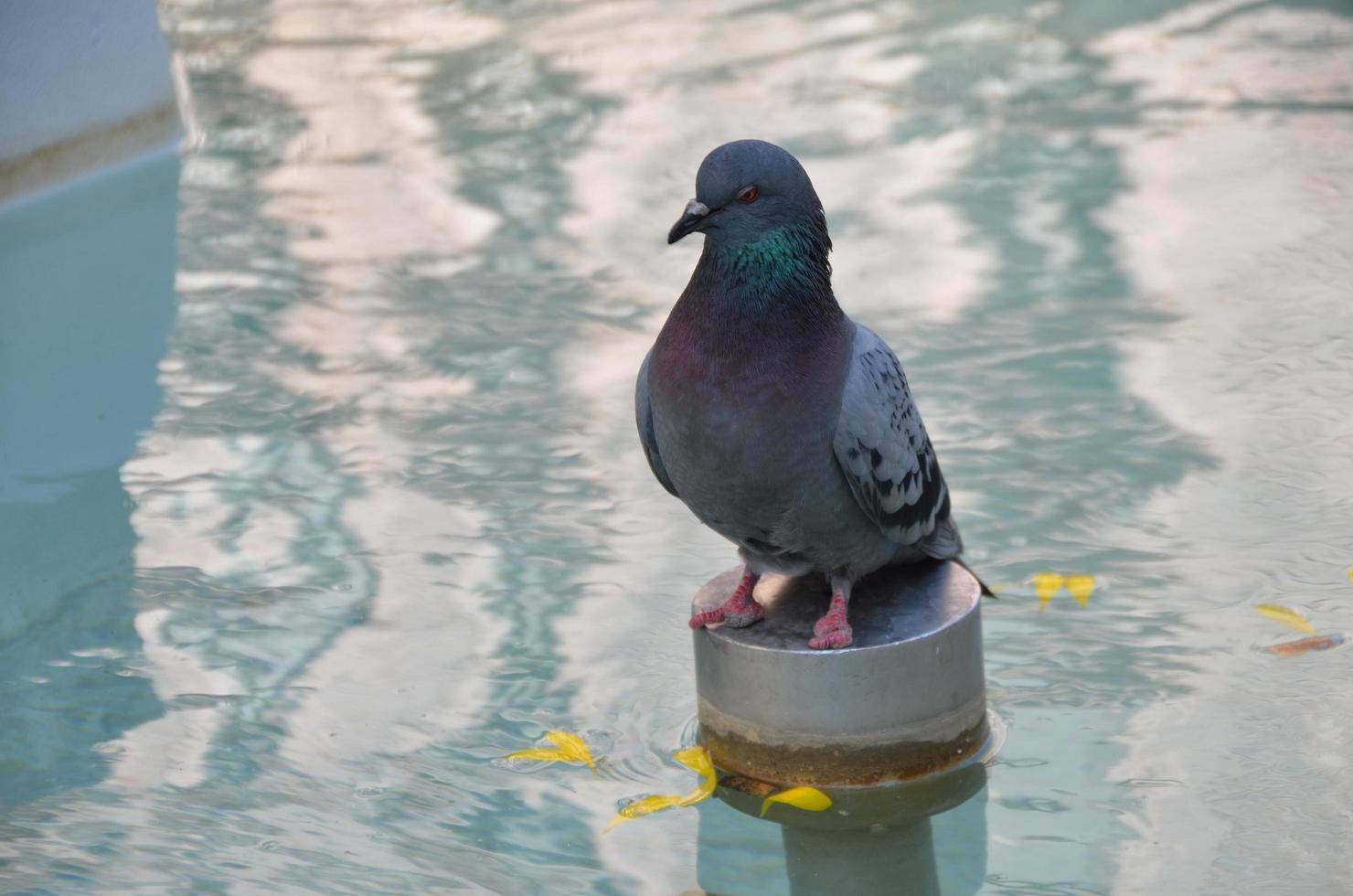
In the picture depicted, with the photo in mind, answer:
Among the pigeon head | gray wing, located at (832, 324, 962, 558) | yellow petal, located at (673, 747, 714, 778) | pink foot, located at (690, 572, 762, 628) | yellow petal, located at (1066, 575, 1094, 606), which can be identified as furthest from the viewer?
yellow petal, located at (1066, 575, 1094, 606)

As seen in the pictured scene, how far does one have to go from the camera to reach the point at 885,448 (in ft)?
11.1

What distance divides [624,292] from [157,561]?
2.29 metres

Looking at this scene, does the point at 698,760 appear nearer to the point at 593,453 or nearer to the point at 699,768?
the point at 699,768

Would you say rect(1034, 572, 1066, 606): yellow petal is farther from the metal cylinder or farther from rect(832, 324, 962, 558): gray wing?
rect(832, 324, 962, 558): gray wing

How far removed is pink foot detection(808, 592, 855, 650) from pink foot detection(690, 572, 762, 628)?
15 centimetres

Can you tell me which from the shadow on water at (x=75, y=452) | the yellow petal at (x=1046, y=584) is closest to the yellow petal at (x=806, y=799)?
the yellow petal at (x=1046, y=584)

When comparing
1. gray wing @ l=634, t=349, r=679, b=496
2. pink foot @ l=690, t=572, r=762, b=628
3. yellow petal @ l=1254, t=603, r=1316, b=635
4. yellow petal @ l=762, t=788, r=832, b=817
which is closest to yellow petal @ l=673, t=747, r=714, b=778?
yellow petal @ l=762, t=788, r=832, b=817

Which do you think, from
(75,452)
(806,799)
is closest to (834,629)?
(806,799)

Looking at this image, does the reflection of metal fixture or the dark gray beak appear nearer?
the dark gray beak

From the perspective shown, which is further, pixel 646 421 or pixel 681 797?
pixel 681 797

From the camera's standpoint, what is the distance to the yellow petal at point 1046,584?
442 cm

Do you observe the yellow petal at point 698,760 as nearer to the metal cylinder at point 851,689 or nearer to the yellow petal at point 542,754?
the metal cylinder at point 851,689

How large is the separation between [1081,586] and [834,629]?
1.23 meters

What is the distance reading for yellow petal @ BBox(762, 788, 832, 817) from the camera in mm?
3533
